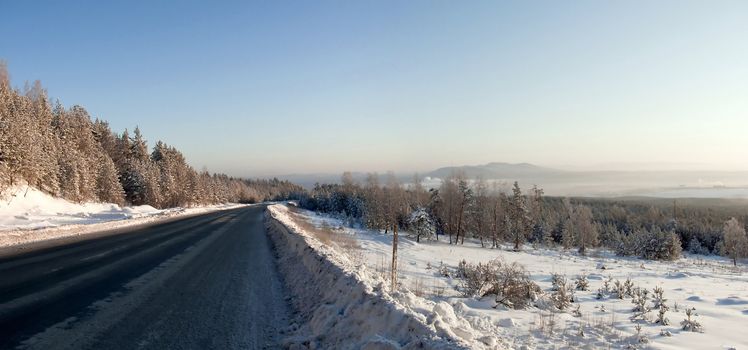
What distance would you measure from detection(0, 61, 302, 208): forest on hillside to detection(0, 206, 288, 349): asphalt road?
27.9 m

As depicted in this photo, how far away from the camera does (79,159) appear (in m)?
49.1

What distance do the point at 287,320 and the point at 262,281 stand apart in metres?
3.72

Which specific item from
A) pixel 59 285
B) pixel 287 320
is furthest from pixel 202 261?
pixel 287 320

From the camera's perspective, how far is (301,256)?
1359 cm

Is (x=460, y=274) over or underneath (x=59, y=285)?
underneath

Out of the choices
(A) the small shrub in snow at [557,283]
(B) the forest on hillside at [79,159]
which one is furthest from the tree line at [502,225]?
(A) the small shrub in snow at [557,283]

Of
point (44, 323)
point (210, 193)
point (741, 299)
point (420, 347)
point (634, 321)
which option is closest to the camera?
point (420, 347)

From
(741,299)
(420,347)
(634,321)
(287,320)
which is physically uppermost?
(420,347)

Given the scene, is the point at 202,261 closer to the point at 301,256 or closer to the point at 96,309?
the point at 301,256

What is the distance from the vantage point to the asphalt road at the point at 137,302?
5.83 meters

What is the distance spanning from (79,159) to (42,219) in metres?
20.5

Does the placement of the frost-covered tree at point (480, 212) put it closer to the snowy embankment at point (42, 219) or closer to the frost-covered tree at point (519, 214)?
the frost-covered tree at point (519, 214)

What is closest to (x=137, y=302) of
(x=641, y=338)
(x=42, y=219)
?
(x=641, y=338)

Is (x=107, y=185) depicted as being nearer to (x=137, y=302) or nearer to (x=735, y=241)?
(x=137, y=302)
